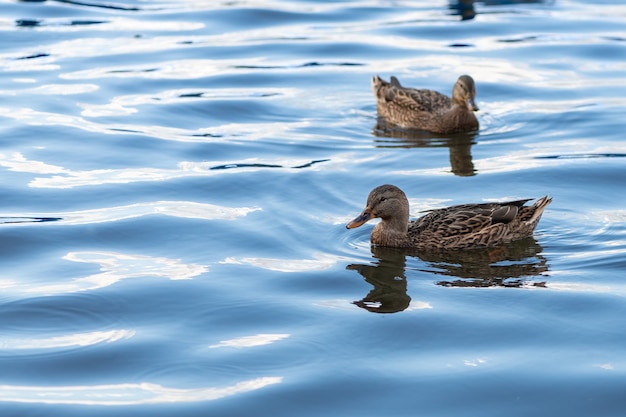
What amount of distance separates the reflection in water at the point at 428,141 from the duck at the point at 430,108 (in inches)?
4.3

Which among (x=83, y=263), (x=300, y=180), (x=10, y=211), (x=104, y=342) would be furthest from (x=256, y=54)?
(x=104, y=342)

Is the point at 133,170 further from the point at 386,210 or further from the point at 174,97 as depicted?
the point at 174,97

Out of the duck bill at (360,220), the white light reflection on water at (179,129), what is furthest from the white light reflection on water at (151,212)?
the white light reflection on water at (179,129)

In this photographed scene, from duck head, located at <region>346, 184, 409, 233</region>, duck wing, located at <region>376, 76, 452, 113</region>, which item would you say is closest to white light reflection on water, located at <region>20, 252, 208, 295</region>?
duck head, located at <region>346, 184, 409, 233</region>

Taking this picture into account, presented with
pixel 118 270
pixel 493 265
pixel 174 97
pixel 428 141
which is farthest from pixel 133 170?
pixel 493 265

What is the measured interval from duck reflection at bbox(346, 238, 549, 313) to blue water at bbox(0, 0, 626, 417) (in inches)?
1.4

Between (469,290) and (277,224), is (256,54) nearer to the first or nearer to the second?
(277,224)

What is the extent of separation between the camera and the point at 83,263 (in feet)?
36.5

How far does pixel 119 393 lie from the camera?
332 inches

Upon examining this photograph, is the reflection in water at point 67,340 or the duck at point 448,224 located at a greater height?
the duck at point 448,224

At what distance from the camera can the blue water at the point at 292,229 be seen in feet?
28.2

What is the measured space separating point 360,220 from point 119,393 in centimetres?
384

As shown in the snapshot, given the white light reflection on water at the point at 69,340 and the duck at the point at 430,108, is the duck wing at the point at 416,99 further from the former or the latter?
the white light reflection on water at the point at 69,340

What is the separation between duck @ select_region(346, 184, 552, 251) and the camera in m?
11.6
